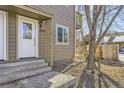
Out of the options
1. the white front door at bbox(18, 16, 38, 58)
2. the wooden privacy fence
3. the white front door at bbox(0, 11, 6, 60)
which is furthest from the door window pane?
the wooden privacy fence

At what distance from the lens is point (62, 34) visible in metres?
10.2

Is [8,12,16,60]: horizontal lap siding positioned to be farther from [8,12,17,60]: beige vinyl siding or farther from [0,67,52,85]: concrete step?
[0,67,52,85]: concrete step

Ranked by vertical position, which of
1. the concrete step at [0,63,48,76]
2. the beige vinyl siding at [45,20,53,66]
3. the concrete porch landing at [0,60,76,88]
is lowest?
the concrete porch landing at [0,60,76,88]

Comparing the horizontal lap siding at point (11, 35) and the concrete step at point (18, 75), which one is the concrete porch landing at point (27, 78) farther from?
the horizontal lap siding at point (11, 35)

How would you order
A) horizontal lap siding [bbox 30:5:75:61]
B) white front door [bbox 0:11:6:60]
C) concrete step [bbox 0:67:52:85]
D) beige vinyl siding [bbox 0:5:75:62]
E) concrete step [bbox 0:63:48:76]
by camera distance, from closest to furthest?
concrete step [bbox 0:67:52:85] < concrete step [bbox 0:63:48:76] < white front door [bbox 0:11:6:60] < beige vinyl siding [bbox 0:5:75:62] < horizontal lap siding [bbox 30:5:75:61]

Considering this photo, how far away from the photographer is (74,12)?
38.6ft

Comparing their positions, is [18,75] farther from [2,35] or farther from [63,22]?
[63,22]

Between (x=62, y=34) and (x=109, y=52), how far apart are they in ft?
21.5

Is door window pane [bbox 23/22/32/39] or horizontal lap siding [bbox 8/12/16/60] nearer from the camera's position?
horizontal lap siding [bbox 8/12/16/60]

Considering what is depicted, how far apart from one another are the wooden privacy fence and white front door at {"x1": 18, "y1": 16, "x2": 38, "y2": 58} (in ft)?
25.2

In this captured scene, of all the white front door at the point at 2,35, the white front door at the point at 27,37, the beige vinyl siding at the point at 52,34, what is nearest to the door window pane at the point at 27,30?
the white front door at the point at 27,37

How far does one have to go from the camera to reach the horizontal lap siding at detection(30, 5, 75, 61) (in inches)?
369

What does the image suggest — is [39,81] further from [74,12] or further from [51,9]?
[74,12]
